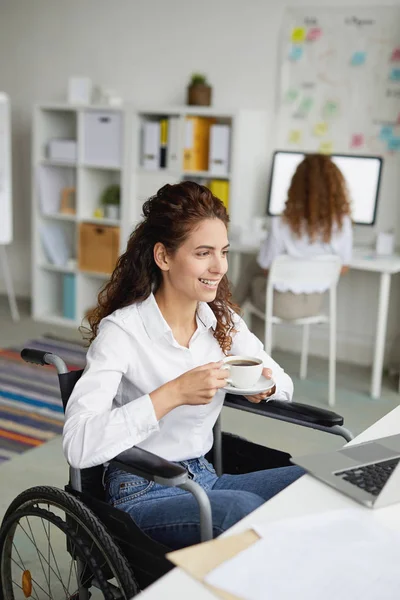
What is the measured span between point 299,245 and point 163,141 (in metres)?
1.35

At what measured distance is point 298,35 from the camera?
179 inches

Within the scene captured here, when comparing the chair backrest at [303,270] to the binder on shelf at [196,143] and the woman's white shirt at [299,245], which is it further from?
the binder on shelf at [196,143]

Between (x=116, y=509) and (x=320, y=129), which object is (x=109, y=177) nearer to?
(x=320, y=129)

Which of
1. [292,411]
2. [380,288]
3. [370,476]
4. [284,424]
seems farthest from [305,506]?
[380,288]

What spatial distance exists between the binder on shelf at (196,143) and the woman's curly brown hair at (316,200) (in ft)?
3.25

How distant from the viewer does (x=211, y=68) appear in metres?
4.89

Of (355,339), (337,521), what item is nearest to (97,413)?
(337,521)

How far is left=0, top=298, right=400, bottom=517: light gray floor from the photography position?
115 inches

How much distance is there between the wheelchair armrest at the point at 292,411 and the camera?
167cm

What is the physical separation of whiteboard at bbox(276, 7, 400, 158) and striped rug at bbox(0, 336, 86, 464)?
192 centimetres

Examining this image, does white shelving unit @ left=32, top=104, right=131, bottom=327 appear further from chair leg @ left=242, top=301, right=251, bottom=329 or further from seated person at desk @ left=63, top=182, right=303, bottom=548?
seated person at desk @ left=63, top=182, right=303, bottom=548

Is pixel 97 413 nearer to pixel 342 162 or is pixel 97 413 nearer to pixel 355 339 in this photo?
pixel 342 162

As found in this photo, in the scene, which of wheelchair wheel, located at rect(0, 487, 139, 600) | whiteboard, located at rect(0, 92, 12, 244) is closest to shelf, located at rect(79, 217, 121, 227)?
whiteboard, located at rect(0, 92, 12, 244)

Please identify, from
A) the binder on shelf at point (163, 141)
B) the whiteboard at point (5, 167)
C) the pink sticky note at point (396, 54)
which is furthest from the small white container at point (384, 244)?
the whiteboard at point (5, 167)
